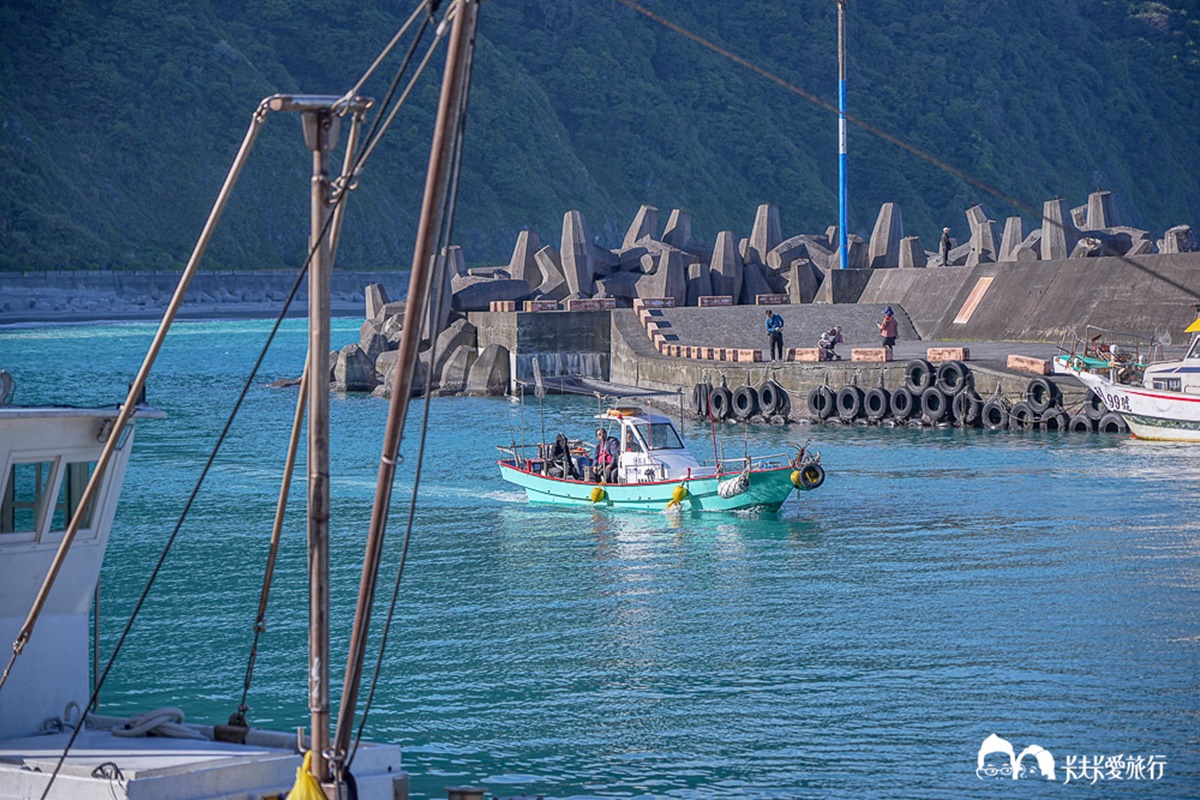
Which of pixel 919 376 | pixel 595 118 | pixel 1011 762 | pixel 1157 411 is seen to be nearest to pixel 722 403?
pixel 919 376

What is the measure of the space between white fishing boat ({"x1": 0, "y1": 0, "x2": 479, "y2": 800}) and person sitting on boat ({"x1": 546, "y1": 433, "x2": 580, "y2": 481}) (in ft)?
56.6

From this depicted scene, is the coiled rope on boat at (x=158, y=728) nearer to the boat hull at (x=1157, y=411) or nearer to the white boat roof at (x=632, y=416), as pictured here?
the white boat roof at (x=632, y=416)

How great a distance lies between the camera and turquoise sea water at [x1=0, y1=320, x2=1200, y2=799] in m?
13.5

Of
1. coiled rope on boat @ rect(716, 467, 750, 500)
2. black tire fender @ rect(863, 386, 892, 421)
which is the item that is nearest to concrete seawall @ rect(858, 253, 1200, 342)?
black tire fender @ rect(863, 386, 892, 421)

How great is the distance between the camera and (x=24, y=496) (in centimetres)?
1043

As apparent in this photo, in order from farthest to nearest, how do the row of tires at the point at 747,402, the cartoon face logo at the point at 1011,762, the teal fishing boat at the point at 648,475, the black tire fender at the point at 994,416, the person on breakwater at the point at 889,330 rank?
the person on breakwater at the point at 889,330, the row of tires at the point at 747,402, the black tire fender at the point at 994,416, the teal fishing boat at the point at 648,475, the cartoon face logo at the point at 1011,762

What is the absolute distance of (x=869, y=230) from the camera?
146125mm

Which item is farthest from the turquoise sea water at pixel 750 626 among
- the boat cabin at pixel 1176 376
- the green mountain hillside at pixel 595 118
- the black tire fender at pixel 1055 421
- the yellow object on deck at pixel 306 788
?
the green mountain hillside at pixel 595 118

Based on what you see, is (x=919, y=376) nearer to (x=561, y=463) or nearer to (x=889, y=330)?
(x=889, y=330)

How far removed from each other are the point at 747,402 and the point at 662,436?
12474mm

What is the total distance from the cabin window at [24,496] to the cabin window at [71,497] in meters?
0.12

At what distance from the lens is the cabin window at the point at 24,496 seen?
10312 mm

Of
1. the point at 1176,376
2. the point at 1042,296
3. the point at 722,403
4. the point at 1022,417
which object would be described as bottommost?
the point at 1022,417

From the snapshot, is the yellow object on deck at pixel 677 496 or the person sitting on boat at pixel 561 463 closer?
the yellow object on deck at pixel 677 496
